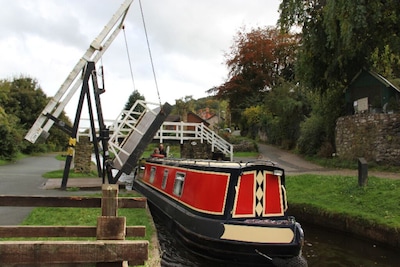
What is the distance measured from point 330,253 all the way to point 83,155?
47.1 feet

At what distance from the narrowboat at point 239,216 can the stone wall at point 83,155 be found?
11.3 metres

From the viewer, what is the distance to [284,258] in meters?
6.79

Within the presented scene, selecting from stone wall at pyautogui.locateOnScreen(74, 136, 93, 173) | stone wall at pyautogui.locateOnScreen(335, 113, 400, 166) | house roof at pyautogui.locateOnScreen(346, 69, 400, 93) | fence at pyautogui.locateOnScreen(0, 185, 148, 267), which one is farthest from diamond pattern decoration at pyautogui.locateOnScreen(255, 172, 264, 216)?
stone wall at pyautogui.locateOnScreen(74, 136, 93, 173)

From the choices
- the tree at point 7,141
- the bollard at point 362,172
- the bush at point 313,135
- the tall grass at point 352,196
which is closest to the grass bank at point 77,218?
the tall grass at point 352,196

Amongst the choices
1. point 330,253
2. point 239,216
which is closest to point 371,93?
point 330,253

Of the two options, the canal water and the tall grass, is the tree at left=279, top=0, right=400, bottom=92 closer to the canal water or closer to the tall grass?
the tall grass

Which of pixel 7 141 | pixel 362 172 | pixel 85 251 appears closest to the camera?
pixel 85 251

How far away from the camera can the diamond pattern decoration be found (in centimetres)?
740

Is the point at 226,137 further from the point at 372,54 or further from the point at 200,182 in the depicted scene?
the point at 200,182

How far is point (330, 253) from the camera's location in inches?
316

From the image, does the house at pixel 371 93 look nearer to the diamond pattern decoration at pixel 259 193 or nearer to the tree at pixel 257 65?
the diamond pattern decoration at pixel 259 193

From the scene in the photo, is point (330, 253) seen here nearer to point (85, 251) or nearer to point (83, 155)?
point (85, 251)

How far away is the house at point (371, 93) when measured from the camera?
692 inches

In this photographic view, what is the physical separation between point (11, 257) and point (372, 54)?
16.9 meters
